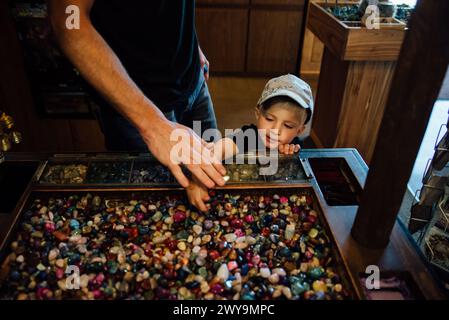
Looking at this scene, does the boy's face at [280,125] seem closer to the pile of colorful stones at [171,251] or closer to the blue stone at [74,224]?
the pile of colorful stones at [171,251]

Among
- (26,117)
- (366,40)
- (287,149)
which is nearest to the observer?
(287,149)

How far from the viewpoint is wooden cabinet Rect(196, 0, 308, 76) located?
3410mm

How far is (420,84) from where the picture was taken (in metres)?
0.73

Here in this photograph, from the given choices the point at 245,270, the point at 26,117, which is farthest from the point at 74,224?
the point at 26,117

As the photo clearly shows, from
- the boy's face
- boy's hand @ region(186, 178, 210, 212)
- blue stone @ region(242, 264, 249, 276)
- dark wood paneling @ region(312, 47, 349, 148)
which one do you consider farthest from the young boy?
dark wood paneling @ region(312, 47, 349, 148)

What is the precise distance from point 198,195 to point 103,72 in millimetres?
412

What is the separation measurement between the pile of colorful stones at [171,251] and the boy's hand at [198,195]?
0.03 m

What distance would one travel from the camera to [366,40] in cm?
194

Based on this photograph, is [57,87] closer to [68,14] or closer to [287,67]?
[68,14]

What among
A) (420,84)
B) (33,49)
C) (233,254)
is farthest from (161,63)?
(33,49)

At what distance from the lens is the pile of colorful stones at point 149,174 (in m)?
1.09

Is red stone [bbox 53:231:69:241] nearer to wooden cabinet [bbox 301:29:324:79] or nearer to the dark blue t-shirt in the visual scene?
the dark blue t-shirt

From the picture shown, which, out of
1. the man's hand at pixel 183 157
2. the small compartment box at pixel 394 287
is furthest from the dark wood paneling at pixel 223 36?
the small compartment box at pixel 394 287

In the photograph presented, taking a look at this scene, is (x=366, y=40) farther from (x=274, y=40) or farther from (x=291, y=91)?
(x=274, y=40)
